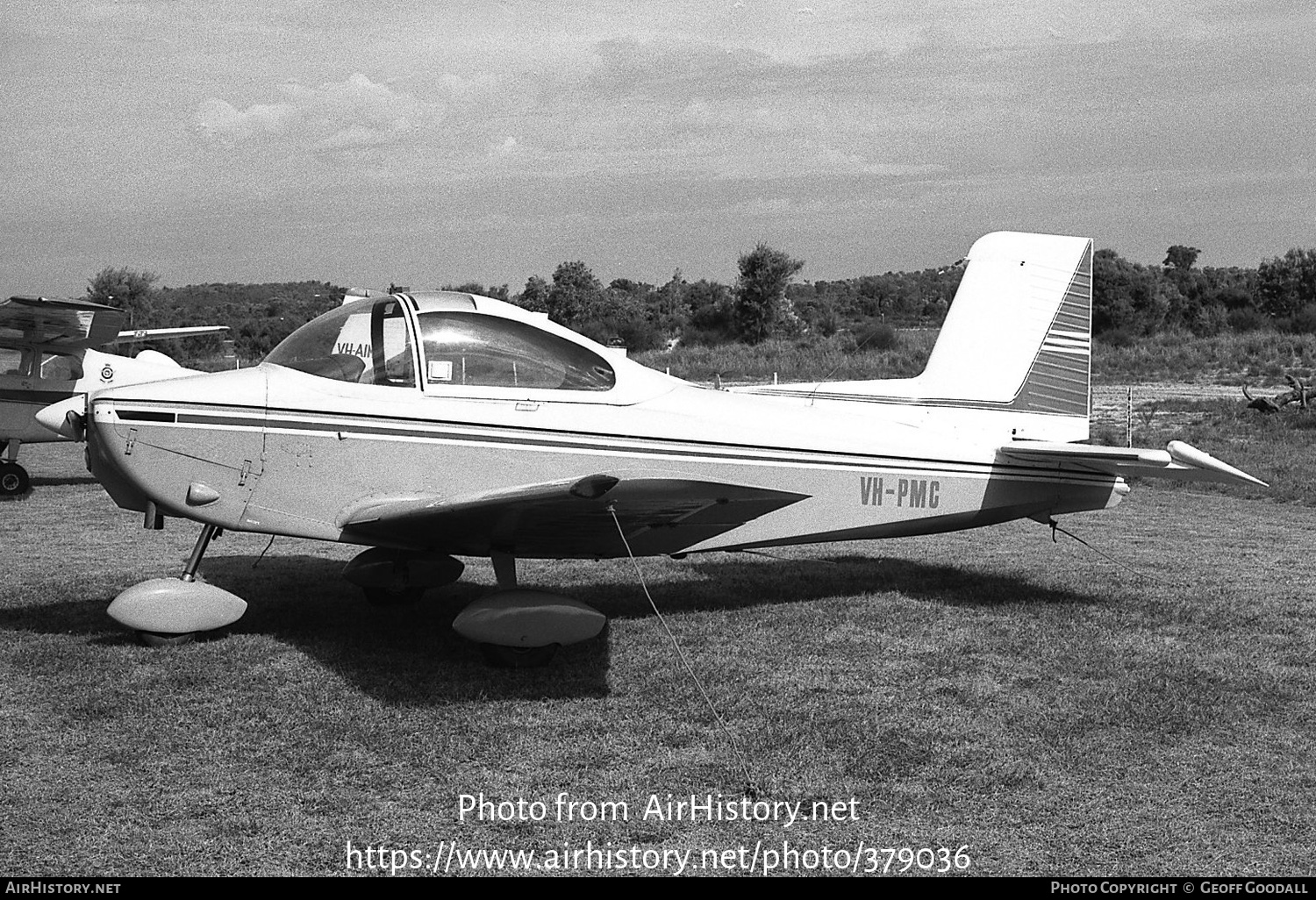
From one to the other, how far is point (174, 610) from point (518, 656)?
6.12 ft

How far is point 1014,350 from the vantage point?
7.78 metres

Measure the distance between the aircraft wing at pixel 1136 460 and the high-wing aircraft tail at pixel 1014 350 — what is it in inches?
13.7

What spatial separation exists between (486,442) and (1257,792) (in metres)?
A: 3.87

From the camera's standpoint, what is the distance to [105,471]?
586 cm

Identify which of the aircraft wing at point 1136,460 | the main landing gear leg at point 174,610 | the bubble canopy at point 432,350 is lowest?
the main landing gear leg at point 174,610

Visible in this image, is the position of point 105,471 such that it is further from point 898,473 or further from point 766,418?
point 898,473

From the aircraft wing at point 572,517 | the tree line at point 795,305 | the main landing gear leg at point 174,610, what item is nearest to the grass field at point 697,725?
the main landing gear leg at point 174,610

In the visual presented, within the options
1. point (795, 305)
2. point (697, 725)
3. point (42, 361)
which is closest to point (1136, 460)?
point (697, 725)

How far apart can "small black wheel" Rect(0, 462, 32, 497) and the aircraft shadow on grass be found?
647cm

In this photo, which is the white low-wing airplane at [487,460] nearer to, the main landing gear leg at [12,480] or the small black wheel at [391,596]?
the small black wheel at [391,596]

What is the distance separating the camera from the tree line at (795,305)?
1491 inches

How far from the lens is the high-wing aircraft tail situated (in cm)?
765

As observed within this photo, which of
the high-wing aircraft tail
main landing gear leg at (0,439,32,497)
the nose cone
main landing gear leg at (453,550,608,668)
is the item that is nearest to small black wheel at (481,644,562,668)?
main landing gear leg at (453,550,608,668)

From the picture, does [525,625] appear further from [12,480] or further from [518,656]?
[12,480]
